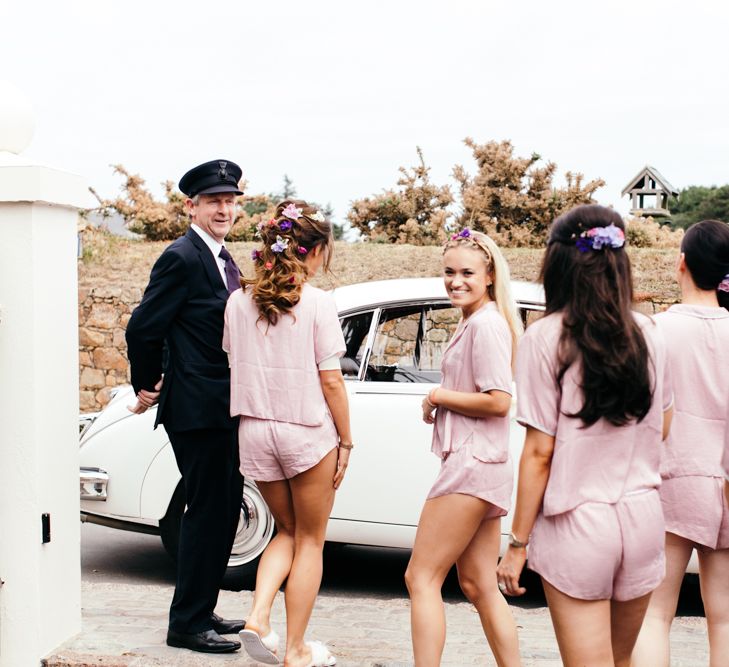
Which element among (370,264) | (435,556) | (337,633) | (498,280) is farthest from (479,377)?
(370,264)

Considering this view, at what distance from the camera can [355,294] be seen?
6.34 m

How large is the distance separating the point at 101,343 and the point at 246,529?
348 inches

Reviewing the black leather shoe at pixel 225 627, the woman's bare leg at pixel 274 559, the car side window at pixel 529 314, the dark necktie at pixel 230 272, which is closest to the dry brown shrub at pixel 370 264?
the car side window at pixel 529 314

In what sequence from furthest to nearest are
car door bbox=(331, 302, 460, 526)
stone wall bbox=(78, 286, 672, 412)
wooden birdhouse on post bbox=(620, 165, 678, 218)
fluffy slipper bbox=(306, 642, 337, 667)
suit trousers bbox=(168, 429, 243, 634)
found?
1. wooden birdhouse on post bbox=(620, 165, 678, 218)
2. stone wall bbox=(78, 286, 672, 412)
3. car door bbox=(331, 302, 460, 526)
4. suit trousers bbox=(168, 429, 243, 634)
5. fluffy slipper bbox=(306, 642, 337, 667)

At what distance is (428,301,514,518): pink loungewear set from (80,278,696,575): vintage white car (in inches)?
80.1

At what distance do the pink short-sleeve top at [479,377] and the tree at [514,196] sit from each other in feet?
50.8

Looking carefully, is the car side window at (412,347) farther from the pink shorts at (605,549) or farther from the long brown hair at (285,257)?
the pink shorts at (605,549)

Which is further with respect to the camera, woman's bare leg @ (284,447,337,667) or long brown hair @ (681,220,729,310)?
woman's bare leg @ (284,447,337,667)

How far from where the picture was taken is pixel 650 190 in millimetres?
29094

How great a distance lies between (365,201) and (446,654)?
1603 centimetres

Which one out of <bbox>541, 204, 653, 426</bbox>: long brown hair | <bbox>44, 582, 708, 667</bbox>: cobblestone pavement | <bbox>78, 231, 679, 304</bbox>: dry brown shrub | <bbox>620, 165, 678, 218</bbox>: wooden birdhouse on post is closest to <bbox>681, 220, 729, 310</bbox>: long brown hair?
<bbox>541, 204, 653, 426</bbox>: long brown hair

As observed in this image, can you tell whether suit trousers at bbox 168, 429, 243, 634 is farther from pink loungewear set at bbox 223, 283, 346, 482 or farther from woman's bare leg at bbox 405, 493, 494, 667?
woman's bare leg at bbox 405, 493, 494, 667

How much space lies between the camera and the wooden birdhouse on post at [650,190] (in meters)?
28.6

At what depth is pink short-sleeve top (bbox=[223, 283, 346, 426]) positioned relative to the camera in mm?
4152
